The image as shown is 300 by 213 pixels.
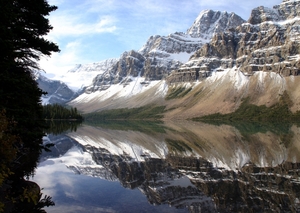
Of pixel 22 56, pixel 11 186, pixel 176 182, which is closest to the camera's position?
pixel 22 56

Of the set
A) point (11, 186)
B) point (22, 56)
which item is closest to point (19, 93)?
point (22, 56)

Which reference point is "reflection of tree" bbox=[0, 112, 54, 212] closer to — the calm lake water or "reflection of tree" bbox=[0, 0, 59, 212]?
"reflection of tree" bbox=[0, 0, 59, 212]

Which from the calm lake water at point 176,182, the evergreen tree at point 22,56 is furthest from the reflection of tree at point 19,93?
the calm lake water at point 176,182

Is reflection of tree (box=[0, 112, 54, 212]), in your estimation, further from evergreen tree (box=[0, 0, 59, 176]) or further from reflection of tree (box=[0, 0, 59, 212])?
evergreen tree (box=[0, 0, 59, 176])

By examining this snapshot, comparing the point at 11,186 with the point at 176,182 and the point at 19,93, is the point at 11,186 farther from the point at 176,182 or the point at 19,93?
the point at 176,182

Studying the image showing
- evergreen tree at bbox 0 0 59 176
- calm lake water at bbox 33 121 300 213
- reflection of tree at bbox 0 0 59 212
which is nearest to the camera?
reflection of tree at bbox 0 0 59 212

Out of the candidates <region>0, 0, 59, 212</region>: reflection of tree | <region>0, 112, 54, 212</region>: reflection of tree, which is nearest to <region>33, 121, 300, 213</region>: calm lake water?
<region>0, 112, 54, 212</region>: reflection of tree

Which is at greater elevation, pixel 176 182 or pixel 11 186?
pixel 11 186

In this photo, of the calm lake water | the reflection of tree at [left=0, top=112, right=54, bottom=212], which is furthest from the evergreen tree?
the calm lake water

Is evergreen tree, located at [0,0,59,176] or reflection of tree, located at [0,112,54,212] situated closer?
reflection of tree, located at [0,112,54,212]

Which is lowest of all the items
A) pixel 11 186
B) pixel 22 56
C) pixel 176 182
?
pixel 176 182

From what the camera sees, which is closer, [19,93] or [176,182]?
[19,93]

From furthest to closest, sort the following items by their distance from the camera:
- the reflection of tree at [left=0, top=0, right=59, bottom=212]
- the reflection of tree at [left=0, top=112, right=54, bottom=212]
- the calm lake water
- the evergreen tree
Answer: the calm lake water → the evergreen tree → the reflection of tree at [left=0, top=0, right=59, bottom=212] → the reflection of tree at [left=0, top=112, right=54, bottom=212]

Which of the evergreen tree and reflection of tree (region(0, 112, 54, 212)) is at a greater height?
the evergreen tree
